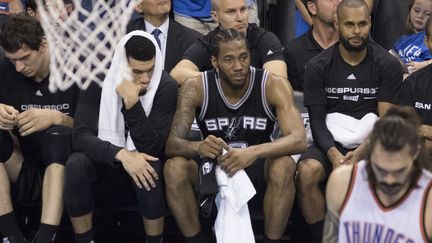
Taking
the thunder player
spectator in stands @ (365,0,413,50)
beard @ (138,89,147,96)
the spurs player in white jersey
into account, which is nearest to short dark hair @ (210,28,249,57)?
the thunder player

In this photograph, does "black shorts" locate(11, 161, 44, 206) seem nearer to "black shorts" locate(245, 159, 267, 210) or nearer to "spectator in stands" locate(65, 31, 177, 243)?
"spectator in stands" locate(65, 31, 177, 243)

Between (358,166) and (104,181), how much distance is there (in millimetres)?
1932

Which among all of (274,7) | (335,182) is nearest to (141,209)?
(335,182)

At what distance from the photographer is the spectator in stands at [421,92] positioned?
532 centimetres

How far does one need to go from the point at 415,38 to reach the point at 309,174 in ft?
5.26

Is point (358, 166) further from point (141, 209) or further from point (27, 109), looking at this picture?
point (27, 109)

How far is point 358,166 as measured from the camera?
13.1 ft

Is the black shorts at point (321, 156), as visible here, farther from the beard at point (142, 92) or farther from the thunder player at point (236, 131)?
the beard at point (142, 92)

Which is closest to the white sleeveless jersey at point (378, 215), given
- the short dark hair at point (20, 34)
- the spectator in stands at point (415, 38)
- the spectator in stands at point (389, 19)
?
the spectator in stands at point (415, 38)

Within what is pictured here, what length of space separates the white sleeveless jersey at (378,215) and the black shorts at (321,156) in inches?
49.1

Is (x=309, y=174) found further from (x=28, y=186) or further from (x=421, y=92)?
(x=28, y=186)

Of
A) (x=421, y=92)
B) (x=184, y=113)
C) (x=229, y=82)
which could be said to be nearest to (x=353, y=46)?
(x=421, y=92)

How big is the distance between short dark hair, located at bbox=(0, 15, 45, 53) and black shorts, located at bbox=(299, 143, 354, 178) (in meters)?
1.76

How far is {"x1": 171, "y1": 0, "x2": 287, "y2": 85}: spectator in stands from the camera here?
228 inches
